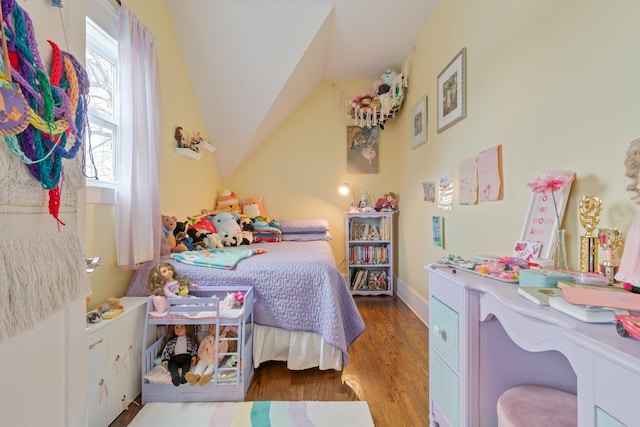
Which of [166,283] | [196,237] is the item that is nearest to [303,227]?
[196,237]

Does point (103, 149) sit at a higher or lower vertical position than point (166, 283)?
higher

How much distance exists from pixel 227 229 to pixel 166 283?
1.04 metres

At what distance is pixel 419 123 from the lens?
2.68 m

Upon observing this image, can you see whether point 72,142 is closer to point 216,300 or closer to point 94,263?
point 94,263

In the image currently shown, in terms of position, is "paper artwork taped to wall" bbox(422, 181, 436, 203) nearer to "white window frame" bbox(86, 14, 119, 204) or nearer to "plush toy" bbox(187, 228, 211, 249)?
"plush toy" bbox(187, 228, 211, 249)

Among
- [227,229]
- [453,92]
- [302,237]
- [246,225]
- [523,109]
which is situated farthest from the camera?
[302,237]

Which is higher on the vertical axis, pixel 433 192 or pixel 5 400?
pixel 433 192

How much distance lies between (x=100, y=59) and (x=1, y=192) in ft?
5.20

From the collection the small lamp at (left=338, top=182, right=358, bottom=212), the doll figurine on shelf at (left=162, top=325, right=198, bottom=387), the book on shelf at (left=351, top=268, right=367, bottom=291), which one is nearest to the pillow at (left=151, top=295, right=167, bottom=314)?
the doll figurine on shelf at (left=162, top=325, right=198, bottom=387)

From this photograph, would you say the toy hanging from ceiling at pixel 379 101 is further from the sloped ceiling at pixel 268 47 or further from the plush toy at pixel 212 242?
the plush toy at pixel 212 242

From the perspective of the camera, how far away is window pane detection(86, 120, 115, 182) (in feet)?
5.24

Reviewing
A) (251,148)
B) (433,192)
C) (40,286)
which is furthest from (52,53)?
(251,148)

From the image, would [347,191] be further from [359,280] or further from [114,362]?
[114,362]

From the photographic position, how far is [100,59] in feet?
5.44
